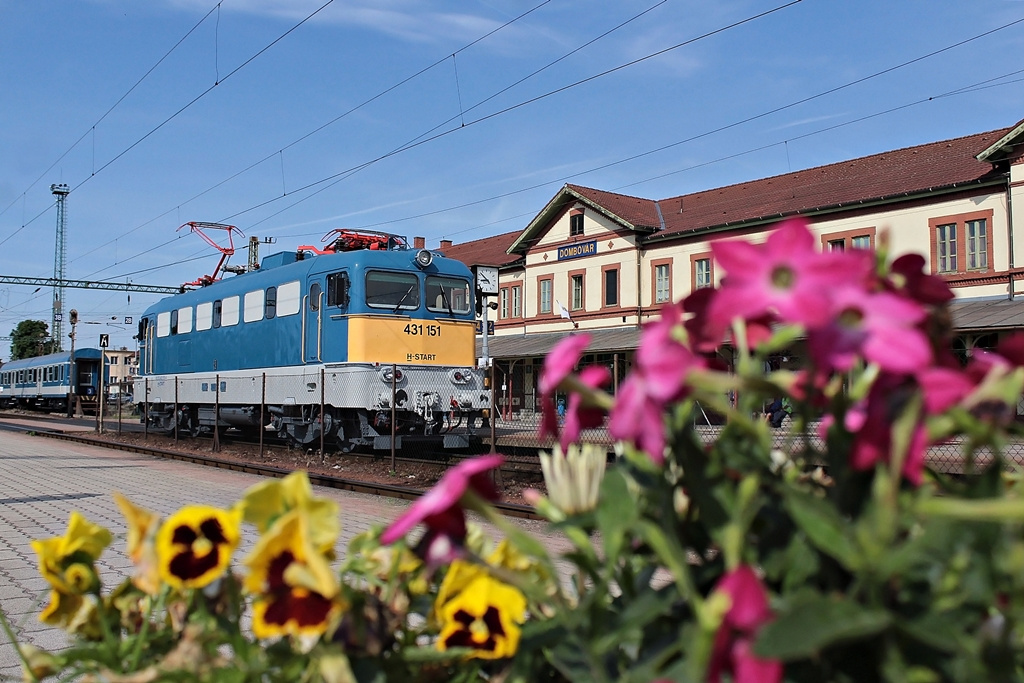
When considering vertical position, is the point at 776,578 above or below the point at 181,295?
below

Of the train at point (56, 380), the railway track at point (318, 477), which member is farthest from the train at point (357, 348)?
the train at point (56, 380)

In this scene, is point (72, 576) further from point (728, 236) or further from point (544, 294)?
point (544, 294)

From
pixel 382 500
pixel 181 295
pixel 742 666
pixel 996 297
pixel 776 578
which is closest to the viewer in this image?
pixel 742 666

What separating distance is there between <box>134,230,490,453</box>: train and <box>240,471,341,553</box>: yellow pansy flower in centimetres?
1340

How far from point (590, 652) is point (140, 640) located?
59 centimetres

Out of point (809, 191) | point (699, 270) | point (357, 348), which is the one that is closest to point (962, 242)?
point (809, 191)

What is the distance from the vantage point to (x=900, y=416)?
0.73 meters

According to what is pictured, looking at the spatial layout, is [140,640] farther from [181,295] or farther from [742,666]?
[181,295]

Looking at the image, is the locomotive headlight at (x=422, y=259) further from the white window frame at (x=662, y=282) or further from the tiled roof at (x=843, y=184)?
the white window frame at (x=662, y=282)

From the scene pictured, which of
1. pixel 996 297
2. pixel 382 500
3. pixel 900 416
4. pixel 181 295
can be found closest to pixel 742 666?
pixel 900 416

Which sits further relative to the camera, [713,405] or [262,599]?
[262,599]

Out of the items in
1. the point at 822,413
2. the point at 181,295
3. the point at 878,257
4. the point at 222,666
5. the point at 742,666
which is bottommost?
the point at 222,666

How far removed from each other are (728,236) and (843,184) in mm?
5292

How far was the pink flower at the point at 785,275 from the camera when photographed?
711 millimetres
